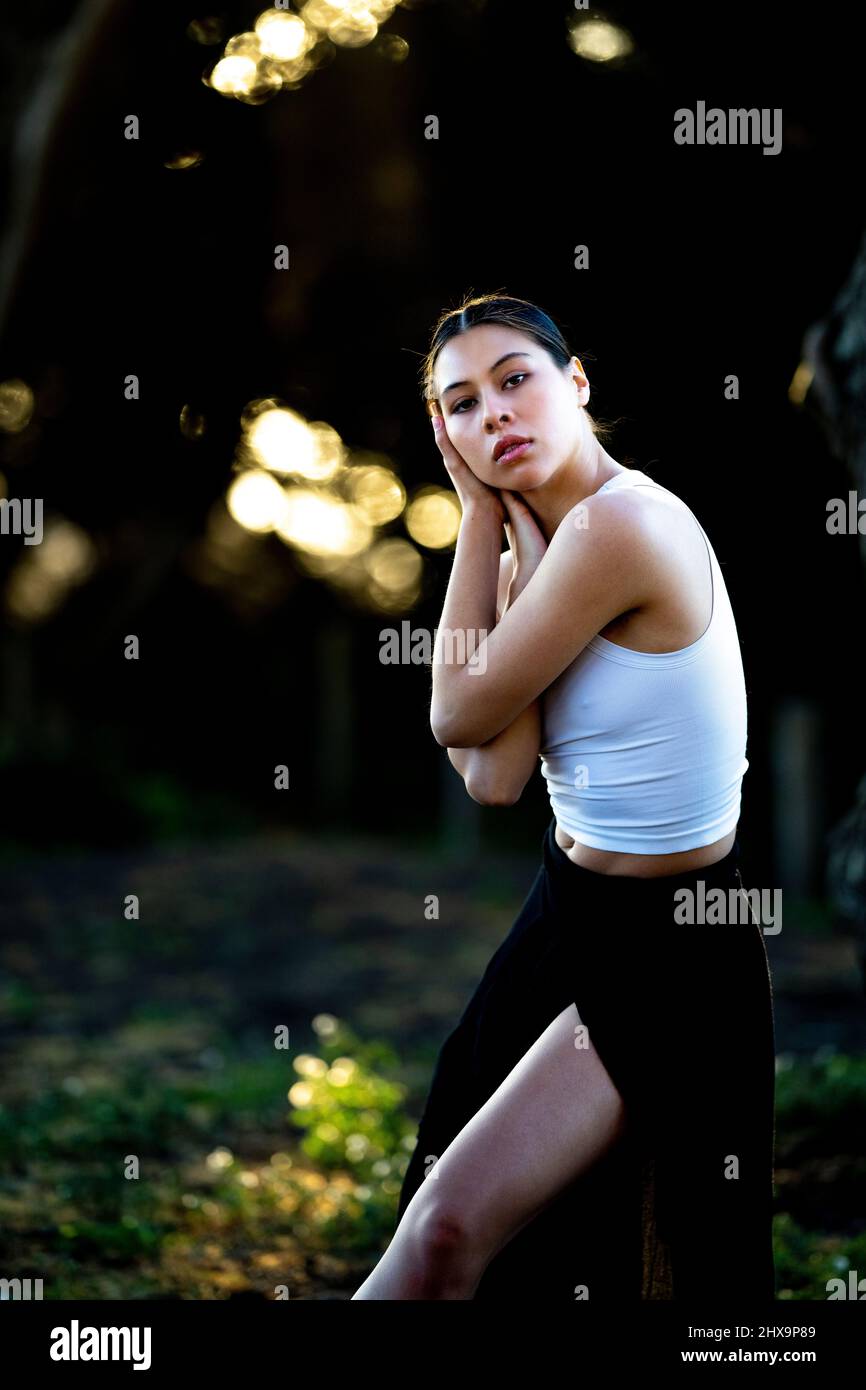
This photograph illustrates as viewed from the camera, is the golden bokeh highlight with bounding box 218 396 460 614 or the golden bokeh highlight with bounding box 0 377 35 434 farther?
the golden bokeh highlight with bounding box 0 377 35 434

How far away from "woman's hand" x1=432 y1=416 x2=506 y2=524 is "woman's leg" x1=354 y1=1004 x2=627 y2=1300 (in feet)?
3.02

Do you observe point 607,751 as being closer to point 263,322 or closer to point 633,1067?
point 633,1067

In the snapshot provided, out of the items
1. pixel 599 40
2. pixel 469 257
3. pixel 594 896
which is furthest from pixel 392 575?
pixel 594 896

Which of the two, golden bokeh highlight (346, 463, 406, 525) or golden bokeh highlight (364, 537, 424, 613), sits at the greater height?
golden bokeh highlight (364, 537, 424, 613)

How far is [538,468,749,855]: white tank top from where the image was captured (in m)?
2.07

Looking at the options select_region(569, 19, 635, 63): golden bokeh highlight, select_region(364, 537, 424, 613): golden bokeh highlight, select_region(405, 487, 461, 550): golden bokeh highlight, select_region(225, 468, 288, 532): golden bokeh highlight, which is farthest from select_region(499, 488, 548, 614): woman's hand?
select_region(364, 537, 424, 613): golden bokeh highlight

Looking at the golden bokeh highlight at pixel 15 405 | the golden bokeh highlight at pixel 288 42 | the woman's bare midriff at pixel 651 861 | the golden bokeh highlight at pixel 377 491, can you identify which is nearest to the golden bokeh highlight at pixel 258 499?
the golden bokeh highlight at pixel 377 491

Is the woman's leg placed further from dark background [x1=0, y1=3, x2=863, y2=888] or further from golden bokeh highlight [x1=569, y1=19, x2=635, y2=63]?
golden bokeh highlight [x1=569, y1=19, x2=635, y2=63]

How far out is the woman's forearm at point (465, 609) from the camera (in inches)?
86.0

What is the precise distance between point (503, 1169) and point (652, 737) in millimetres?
700

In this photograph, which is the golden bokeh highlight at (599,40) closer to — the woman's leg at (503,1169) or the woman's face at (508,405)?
the woman's face at (508,405)

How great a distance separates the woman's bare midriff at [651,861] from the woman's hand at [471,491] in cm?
61

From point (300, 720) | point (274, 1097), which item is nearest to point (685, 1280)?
point (274, 1097)

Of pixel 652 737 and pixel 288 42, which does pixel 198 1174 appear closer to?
pixel 652 737
